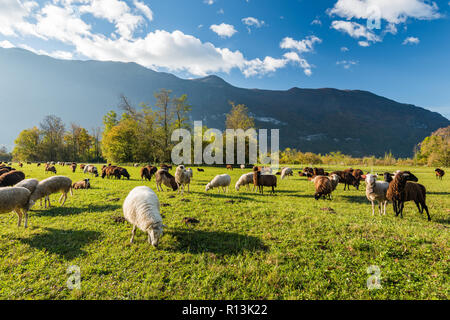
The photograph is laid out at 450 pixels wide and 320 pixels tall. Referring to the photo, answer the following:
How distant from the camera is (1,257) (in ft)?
16.9

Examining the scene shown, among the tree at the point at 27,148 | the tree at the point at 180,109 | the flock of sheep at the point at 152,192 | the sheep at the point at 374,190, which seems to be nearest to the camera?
the flock of sheep at the point at 152,192

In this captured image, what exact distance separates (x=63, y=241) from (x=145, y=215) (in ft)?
10.3

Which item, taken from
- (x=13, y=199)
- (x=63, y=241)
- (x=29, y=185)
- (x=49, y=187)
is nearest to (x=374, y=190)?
(x=63, y=241)

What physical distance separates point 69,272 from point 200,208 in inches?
222

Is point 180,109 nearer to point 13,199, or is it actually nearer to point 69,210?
point 69,210

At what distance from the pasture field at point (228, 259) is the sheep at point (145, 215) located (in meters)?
0.46

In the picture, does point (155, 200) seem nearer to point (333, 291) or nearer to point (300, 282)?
point (300, 282)

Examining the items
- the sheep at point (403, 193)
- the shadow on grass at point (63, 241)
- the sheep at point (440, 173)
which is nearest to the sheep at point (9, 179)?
the shadow on grass at point (63, 241)

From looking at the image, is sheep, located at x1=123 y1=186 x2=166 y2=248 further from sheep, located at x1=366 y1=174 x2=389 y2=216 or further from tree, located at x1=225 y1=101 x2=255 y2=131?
tree, located at x1=225 y1=101 x2=255 y2=131

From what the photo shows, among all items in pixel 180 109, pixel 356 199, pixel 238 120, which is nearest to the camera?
pixel 356 199

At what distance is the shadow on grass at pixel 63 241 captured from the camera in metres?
5.44

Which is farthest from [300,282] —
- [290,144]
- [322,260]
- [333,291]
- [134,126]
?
[290,144]

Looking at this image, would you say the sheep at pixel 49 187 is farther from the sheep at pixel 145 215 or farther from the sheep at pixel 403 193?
the sheep at pixel 403 193

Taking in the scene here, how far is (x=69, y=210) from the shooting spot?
9.29 meters
